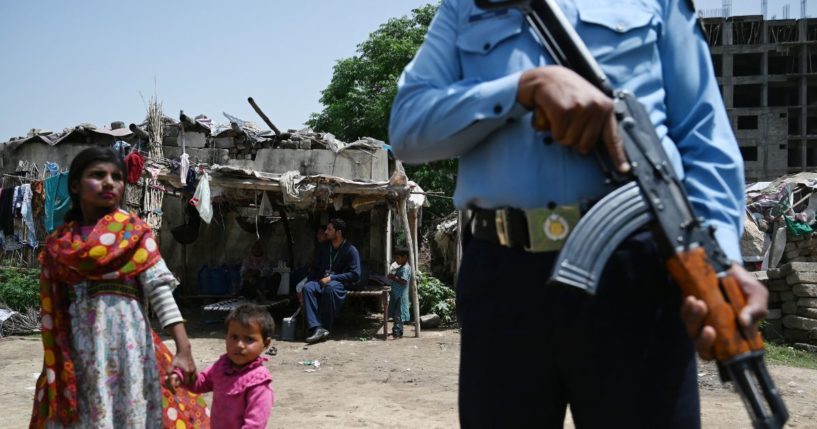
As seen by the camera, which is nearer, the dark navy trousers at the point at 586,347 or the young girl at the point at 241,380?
the dark navy trousers at the point at 586,347

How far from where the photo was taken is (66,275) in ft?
9.34

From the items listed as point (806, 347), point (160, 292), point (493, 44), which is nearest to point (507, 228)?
point (493, 44)

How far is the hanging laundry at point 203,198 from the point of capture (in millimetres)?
9742

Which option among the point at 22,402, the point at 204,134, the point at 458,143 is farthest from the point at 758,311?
the point at 204,134

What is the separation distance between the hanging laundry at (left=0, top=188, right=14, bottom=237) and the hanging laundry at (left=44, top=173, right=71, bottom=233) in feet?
2.67

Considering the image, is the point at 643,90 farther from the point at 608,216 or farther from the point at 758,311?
the point at 758,311

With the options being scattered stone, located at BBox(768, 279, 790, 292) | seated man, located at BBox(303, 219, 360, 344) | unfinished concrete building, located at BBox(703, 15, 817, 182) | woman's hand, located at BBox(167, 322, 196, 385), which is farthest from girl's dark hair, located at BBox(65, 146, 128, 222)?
unfinished concrete building, located at BBox(703, 15, 817, 182)

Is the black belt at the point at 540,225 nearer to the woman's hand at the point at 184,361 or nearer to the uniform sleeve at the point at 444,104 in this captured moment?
the uniform sleeve at the point at 444,104

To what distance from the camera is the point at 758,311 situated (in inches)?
45.0

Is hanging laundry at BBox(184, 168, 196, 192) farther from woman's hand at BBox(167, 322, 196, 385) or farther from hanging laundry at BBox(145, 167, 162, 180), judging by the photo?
woman's hand at BBox(167, 322, 196, 385)

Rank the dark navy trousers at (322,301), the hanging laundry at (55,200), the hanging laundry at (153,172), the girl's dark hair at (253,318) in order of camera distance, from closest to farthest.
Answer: the girl's dark hair at (253,318) → the dark navy trousers at (322,301) → the hanging laundry at (153,172) → the hanging laundry at (55,200)

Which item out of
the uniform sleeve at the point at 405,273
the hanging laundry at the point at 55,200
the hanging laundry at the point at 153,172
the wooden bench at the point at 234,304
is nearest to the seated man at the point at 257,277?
the wooden bench at the point at 234,304

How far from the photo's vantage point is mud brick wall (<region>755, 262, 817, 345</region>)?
8.51 m

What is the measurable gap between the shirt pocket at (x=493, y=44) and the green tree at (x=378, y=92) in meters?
18.7
